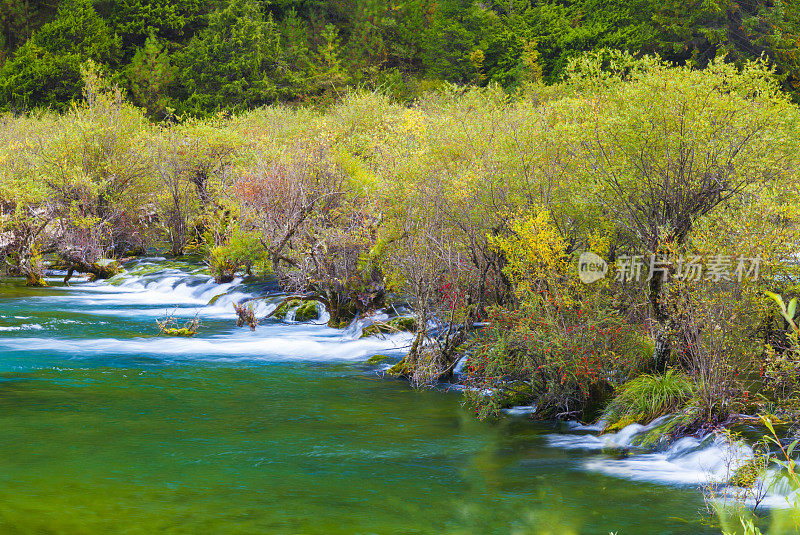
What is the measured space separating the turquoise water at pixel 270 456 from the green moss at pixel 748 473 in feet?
1.92

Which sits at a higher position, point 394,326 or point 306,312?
point 394,326

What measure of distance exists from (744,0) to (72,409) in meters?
65.0

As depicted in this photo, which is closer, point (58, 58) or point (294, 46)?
point (58, 58)

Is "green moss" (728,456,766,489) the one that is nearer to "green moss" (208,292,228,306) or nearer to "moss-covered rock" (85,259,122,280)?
"green moss" (208,292,228,306)

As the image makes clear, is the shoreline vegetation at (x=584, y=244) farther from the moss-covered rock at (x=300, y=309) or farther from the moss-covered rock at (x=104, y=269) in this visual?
the moss-covered rock at (x=104, y=269)

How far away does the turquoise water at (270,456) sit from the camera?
10164 millimetres

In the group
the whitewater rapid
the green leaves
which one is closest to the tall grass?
the whitewater rapid

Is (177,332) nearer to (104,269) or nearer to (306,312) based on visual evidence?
(306,312)

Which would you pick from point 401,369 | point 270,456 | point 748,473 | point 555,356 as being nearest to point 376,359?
point 401,369

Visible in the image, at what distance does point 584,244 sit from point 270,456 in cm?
859

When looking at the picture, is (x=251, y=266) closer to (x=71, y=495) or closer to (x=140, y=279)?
(x=140, y=279)

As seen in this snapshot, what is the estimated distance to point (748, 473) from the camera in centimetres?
1055

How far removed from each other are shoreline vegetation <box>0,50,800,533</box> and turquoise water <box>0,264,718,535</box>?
148cm

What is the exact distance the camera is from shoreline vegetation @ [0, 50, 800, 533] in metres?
12.7
